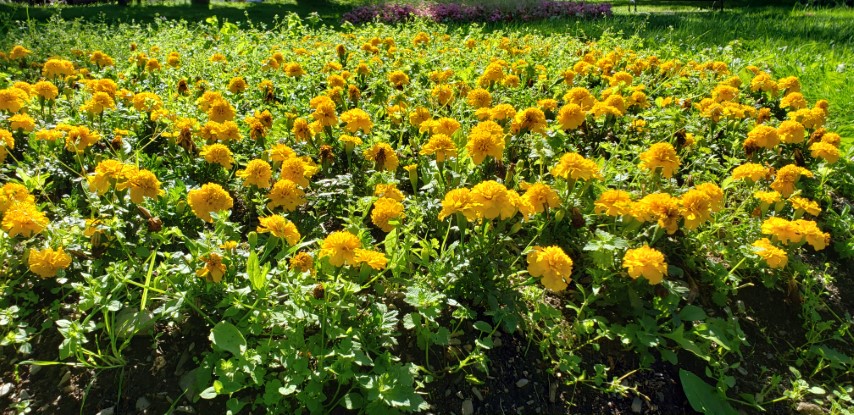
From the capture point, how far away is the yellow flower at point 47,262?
195cm

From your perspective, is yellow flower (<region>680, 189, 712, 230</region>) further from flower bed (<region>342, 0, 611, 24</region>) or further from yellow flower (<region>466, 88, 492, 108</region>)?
flower bed (<region>342, 0, 611, 24</region>)

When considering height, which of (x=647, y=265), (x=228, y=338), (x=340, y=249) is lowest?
(x=228, y=338)

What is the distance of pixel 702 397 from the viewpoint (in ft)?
6.60

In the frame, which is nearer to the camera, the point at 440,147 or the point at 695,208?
the point at 695,208

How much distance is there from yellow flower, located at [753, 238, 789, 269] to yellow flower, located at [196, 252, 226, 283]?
208 centimetres

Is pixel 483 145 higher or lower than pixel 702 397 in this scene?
higher

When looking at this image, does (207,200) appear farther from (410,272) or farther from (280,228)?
(410,272)

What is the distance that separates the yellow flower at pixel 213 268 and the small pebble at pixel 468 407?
3.17ft

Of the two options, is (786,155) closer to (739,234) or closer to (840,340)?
(739,234)

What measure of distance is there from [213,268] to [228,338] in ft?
0.78

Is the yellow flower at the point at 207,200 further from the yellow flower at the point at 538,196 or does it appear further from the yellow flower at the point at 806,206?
the yellow flower at the point at 806,206


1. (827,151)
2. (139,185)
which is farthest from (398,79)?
(827,151)

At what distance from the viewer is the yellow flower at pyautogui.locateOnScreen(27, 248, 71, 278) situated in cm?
195

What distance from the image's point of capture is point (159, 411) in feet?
6.05
